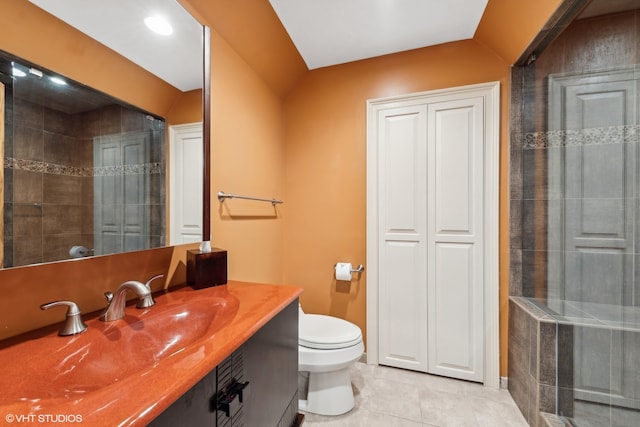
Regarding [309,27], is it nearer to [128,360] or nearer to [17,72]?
[17,72]

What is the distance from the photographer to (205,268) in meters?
1.25

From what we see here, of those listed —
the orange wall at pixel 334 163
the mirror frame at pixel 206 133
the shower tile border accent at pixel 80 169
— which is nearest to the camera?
the shower tile border accent at pixel 80 169

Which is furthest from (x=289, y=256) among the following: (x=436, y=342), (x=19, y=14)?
(x=19, y=14)

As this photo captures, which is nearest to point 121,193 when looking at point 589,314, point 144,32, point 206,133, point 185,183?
point 185,183

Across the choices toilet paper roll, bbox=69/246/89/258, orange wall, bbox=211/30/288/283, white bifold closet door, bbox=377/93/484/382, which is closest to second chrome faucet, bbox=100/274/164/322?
toilet paper roll, bbox=69/246/89/258

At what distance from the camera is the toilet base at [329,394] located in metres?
1.59

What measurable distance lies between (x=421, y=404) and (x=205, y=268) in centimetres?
152

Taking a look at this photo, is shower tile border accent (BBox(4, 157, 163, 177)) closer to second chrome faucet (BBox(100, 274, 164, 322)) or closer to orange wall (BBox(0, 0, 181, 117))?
orange wall (BBox(0, 0, 181, 117))

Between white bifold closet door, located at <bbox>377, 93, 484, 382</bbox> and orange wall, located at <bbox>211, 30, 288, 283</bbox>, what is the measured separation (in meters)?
0.83

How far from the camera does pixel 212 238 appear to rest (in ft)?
4.90

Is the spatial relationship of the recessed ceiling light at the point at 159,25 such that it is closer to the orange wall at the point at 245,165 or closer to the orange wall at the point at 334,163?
the orange wall at the point at 245,165

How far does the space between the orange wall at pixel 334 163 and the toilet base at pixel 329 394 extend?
56 cm

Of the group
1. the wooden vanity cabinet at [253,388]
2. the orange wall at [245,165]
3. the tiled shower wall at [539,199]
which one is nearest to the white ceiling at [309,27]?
Result: the orange wall at [245,165]

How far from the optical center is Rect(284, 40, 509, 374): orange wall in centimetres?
202
